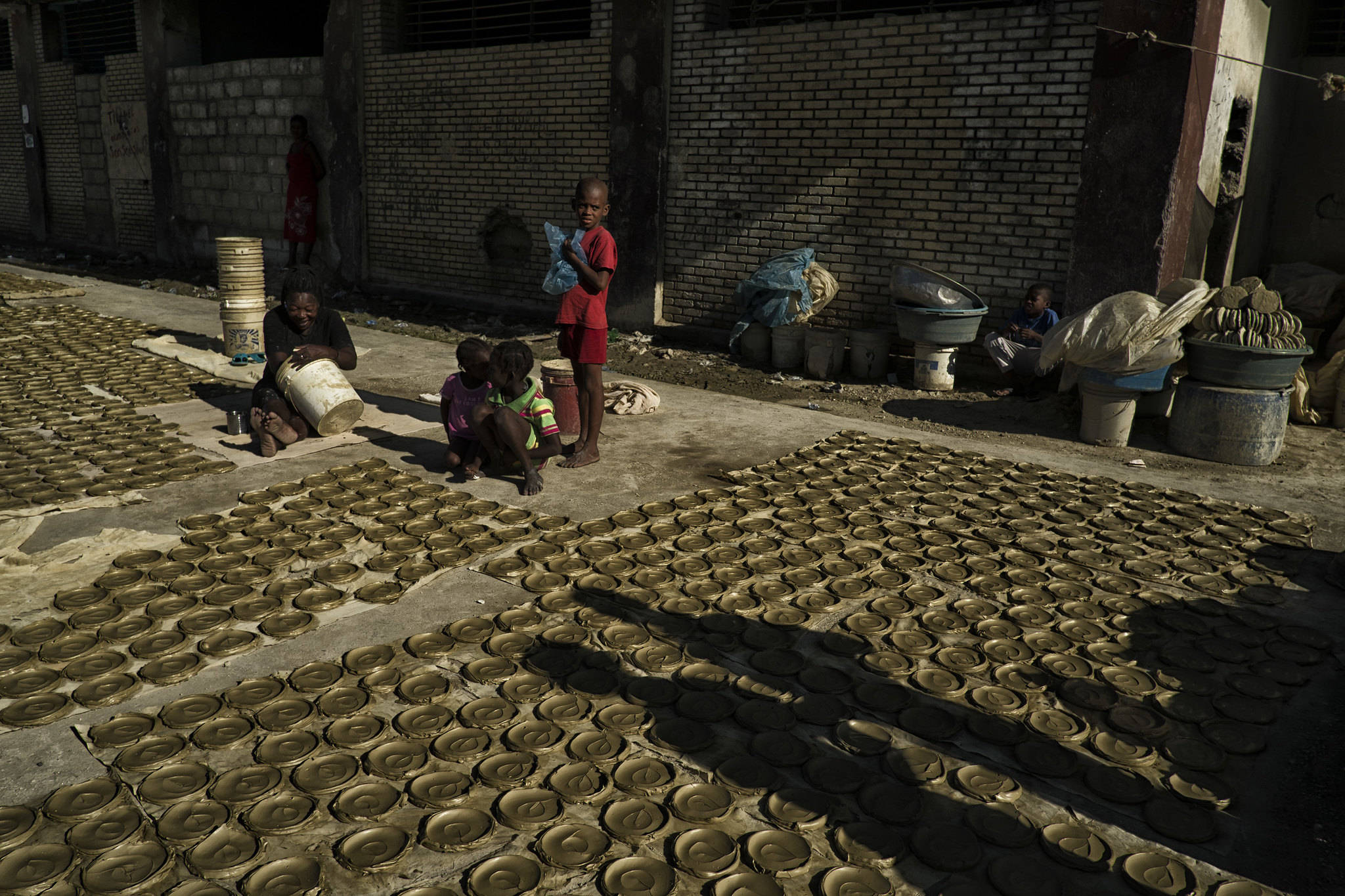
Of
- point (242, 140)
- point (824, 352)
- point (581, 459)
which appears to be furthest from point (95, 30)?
point (581, 459)

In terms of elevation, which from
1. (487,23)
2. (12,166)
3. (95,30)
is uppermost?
(95,30)

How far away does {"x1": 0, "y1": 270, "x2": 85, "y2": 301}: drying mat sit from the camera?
35.8 feet

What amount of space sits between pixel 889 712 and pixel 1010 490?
107 inches

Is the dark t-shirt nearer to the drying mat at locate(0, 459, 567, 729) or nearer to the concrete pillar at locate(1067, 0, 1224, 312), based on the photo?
the drying mat at locate(0, 459, 567, 729)

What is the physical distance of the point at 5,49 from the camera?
19.6 m

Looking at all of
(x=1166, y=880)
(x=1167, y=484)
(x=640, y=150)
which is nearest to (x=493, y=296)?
(x=640, y=150)

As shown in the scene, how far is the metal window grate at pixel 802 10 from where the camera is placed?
330 inches

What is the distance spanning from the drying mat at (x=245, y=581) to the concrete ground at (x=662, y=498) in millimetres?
99

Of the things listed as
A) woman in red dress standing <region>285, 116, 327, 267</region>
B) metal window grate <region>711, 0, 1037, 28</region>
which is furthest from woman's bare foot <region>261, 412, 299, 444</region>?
woman in red dress standing <region>285, 116, 327, 267</region>

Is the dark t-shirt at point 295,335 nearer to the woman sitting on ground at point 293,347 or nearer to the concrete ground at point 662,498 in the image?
the woman sitting on ground at point 293,347

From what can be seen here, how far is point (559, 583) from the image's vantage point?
12.5 ft

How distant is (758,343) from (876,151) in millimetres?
1967

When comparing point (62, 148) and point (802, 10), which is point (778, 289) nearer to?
point (802, 10)

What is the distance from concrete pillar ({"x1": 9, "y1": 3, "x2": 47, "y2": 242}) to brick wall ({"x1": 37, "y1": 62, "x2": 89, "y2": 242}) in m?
0.12
